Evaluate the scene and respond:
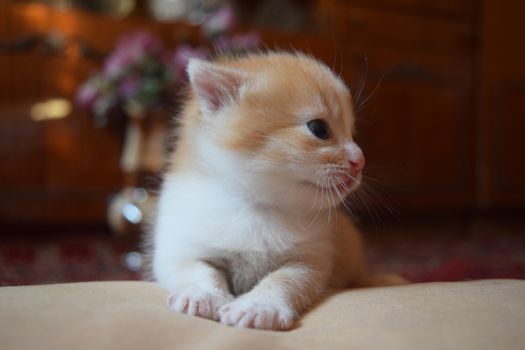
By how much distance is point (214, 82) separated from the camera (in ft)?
2.87

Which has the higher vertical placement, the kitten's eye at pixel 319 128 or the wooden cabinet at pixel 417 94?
the kitten's eye at pixel 319 128

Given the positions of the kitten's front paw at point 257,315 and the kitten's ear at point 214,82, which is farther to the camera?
the kitten's ear at point 214,82

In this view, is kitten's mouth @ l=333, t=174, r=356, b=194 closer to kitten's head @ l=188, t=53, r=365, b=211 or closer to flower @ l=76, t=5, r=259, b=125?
kitten's head @ l=188, t=53, r=365, b=211

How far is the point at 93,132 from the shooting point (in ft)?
7.64

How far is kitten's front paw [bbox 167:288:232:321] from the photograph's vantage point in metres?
0.72

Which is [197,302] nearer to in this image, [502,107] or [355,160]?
[355,160]

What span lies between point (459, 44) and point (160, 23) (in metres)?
1.61

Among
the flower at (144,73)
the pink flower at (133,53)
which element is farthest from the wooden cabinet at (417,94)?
the pink flower at (133,53)

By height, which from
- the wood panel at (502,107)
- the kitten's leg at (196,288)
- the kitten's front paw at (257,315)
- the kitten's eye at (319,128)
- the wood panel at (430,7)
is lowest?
the wood panel at (502,107)

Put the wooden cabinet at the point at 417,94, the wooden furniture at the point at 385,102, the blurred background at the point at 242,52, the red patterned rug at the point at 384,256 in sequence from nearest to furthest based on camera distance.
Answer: the red patterned rug at the point at 384,256 < the blurred background at the point at 242,52 < the wooden furniture at the point at 385,102 < the wooden cabinet at the point at 417,94

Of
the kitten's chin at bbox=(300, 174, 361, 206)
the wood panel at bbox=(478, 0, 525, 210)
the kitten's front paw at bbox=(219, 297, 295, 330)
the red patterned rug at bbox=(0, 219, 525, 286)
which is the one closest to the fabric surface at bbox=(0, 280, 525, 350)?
the kitten's front paw at bbox=(219, 297, 295, 330)

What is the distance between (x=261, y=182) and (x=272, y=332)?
0.26 meters

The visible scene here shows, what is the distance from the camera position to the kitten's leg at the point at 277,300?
674 mm

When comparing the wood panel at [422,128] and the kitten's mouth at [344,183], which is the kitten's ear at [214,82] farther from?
the wood panel at [422,128]
